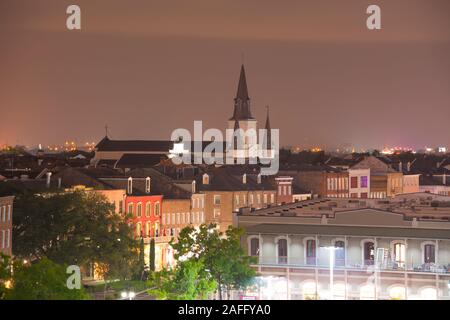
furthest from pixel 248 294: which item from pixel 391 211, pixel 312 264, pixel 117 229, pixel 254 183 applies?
pixel 254 183

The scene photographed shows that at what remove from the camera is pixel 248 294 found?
192 ft

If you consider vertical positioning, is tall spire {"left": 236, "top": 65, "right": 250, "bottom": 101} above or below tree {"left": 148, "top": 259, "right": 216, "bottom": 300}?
above

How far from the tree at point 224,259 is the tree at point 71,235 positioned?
969 centimetres

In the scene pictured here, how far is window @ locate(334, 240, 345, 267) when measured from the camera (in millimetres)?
61219

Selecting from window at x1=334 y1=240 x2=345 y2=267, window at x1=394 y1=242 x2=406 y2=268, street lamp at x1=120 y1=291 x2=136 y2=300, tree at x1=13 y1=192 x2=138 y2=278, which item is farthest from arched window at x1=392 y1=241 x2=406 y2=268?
tree at x1=13 y1=192 x2=138 y2=278

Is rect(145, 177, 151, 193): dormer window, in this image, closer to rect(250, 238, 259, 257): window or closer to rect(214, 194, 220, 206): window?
rect(214, 194, 220, 206): window

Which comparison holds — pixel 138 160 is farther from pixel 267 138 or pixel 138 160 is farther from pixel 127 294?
pixel 127 294

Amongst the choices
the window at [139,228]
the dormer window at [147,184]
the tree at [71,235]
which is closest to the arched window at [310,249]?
the tree at [71,235]

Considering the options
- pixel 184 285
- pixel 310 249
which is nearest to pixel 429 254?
pixel 310 249

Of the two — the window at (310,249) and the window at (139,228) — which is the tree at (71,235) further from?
the window at (139,228)

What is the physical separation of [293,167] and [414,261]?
7406cm

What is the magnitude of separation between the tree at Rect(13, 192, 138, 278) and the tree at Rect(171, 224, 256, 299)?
382 inches

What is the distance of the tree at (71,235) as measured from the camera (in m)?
68.3

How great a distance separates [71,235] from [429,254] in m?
17.9
